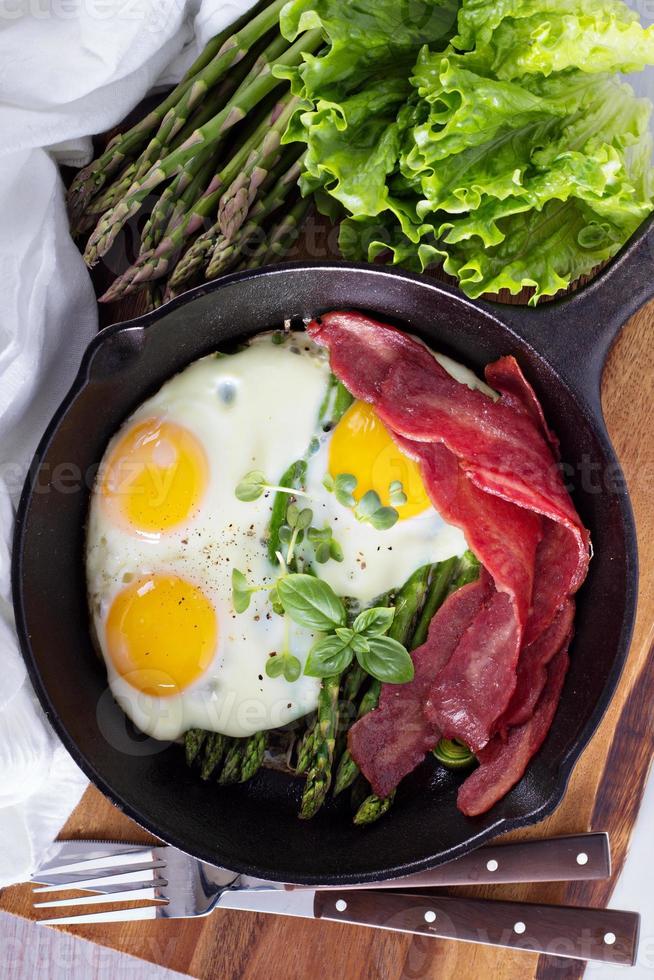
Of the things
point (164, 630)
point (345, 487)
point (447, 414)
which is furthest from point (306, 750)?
point (447, 414)

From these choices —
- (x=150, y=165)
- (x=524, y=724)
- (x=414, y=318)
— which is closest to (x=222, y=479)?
(x=414, y=318)

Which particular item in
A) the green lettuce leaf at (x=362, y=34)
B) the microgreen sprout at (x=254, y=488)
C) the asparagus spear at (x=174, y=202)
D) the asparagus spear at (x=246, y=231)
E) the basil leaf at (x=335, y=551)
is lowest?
the basil leaf at (x=335, y=551)

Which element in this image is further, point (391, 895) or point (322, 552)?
point (391, 895)

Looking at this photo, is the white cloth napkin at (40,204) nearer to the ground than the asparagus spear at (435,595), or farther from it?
farther from it

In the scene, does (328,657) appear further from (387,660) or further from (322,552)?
(322,552)

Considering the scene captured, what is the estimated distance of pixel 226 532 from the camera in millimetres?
2488

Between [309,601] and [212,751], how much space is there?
0.59 meters

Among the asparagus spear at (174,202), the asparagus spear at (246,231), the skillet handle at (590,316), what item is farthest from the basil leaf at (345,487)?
the asparagus spear at (174,202)

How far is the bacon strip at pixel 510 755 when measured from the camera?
7.98ft

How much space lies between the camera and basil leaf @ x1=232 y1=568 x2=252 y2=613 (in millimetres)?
2432

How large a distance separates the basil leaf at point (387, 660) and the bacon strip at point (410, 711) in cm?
12

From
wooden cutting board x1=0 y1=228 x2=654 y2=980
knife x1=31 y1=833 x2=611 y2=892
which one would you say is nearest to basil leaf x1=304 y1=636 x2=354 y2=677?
knife x1=31 y1=833 x2=611 y2=892

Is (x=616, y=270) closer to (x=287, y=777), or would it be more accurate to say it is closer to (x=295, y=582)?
(x=295, y=582)

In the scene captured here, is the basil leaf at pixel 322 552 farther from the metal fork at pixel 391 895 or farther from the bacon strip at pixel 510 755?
the metal fork at pixel 391 895
